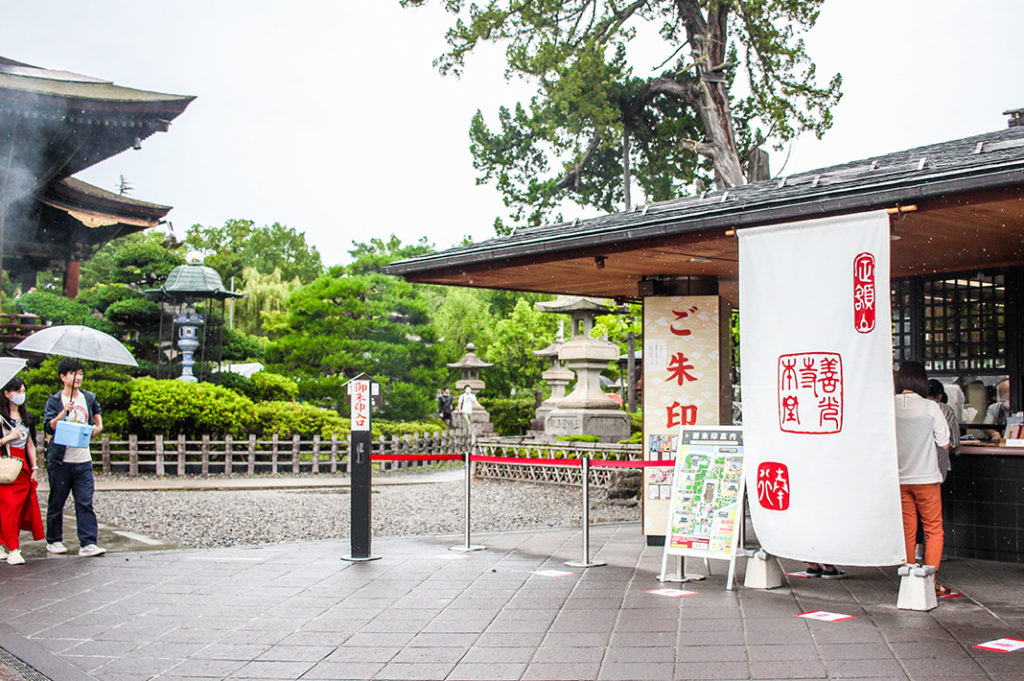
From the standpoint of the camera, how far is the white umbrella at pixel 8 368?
325 inches

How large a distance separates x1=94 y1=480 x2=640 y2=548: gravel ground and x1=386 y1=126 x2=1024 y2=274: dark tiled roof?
3.84 m

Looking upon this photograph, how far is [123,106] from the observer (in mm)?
16922

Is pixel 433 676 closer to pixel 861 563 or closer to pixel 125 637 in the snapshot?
pixel 125 637

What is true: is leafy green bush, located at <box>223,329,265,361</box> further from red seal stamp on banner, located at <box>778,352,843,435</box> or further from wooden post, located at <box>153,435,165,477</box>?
red seal stamp on banner, located at <box>778,352,843,435</box>

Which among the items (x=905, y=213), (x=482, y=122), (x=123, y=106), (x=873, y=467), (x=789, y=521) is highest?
(x=482, y=122)

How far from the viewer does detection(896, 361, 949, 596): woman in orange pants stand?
6594 mm

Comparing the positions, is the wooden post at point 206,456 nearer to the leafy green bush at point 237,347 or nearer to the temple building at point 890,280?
the leafy green bush at point 237,347

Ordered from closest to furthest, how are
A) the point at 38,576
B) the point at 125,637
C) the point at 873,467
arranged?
the point at 125,637 → the point at 873,467 → the point at 38,576

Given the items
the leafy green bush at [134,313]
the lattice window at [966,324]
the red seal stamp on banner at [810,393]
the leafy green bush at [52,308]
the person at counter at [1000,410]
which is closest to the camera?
the red seal stamp on banner at [810,393]

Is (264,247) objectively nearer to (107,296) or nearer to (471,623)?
(107,296)

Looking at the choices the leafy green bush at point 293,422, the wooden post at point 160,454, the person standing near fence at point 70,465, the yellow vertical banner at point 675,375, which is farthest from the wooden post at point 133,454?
the yellow vertical banner at point 675,375

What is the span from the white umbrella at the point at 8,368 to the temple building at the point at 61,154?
8323 mm

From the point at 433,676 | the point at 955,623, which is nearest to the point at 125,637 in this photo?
the point at 433,676

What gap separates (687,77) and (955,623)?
903 inches
